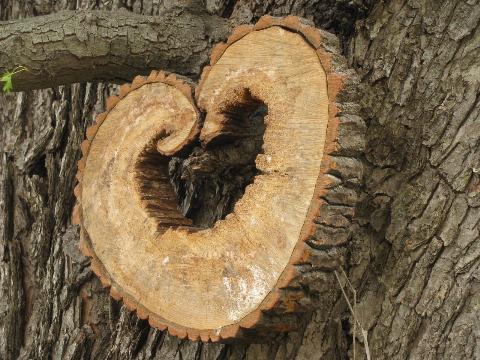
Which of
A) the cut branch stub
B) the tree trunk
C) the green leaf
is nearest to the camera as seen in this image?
the cut branch stub

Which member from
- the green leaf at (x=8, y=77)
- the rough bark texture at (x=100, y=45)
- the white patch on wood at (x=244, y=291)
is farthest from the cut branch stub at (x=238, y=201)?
the green leaf at (x=8, y=77)

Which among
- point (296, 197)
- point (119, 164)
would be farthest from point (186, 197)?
point (296, 197)

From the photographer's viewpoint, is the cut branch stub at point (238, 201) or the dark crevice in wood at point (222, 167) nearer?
the cut branch stub at point (238, 201)

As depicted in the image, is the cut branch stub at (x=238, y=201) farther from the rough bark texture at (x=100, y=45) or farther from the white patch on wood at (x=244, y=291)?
the rough bark texture at (x=100, y=45)

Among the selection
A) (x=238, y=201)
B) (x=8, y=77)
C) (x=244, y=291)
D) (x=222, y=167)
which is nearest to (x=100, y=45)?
(x=8, y=77)

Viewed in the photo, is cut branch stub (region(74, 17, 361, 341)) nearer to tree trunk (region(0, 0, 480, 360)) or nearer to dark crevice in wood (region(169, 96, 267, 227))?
dark crevice in wood (region(169, 96, 267, 227))

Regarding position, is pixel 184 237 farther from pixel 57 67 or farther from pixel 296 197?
pixel 57 67

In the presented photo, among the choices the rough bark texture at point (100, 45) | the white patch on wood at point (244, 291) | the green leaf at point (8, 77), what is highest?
the rough bark texture at point (100, 45)

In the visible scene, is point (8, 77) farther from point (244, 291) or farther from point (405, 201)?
point (405, 201)

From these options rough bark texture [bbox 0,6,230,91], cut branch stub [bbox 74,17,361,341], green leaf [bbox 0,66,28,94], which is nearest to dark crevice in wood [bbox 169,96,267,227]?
cut branch stub [bbox 74,17,361,341]
